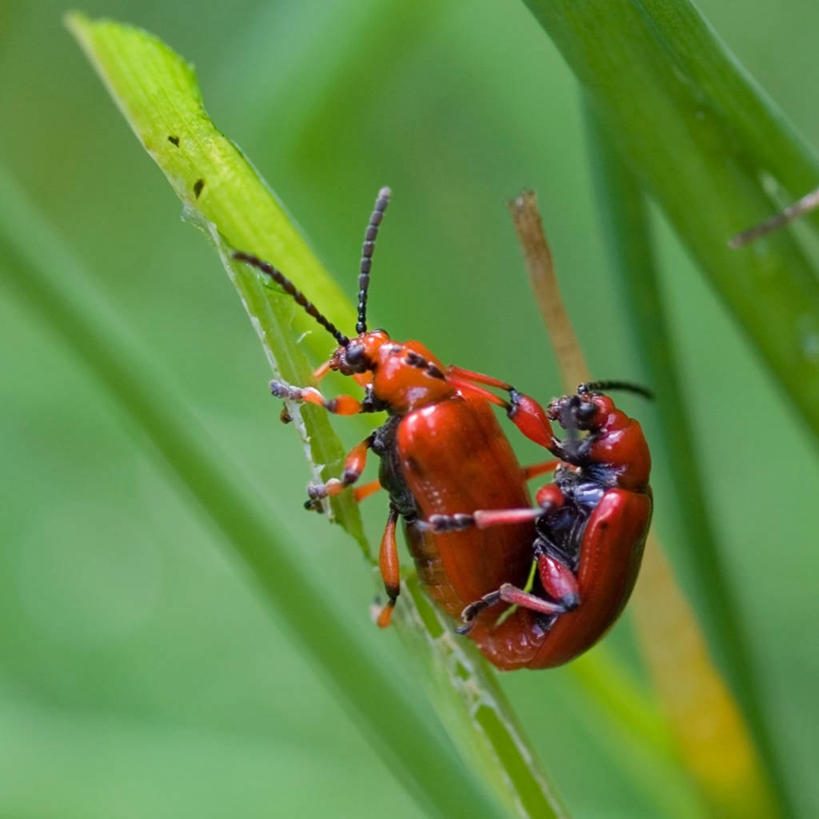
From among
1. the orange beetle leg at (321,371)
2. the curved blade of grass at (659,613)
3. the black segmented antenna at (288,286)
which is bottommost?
the curved blade of grass at (659,613)

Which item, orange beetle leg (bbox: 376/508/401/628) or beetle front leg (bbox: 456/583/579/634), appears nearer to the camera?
orange beetle leg (bbox: 376/508/401/628)

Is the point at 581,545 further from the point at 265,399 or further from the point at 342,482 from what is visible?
the point at 265,399

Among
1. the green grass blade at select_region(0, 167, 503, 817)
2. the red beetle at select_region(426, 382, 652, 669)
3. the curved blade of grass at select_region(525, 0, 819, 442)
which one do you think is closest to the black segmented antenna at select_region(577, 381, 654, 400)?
the red beetle at select_region(426, 382, 652, 669)

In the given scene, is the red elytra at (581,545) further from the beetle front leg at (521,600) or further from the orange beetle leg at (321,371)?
the orange beetle leg at (321,371)

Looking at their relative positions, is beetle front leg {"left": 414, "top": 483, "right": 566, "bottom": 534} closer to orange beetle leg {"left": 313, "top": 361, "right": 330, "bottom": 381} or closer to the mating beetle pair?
the mating beetle pair

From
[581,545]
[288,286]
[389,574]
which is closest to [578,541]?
[581,545]

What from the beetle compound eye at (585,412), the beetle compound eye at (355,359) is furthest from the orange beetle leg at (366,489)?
the beetle compound eye at (585,412)
